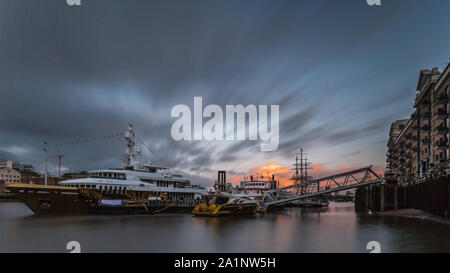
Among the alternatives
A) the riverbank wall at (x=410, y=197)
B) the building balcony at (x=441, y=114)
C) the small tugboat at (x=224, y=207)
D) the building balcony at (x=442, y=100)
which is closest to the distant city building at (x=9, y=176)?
the small tugboat at (x=224, y=207)

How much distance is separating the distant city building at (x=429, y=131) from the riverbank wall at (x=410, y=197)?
2.40 m

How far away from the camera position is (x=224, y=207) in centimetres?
4247

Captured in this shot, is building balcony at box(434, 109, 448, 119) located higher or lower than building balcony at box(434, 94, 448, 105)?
lower

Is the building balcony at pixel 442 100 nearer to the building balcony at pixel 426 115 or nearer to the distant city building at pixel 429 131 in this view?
the distant city building at pixel 429 131

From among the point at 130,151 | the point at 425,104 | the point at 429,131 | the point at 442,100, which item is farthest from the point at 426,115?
the point at 130,151

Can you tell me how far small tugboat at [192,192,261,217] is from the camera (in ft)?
137

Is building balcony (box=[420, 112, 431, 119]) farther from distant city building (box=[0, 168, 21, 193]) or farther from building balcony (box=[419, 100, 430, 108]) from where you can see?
distant city building (box=[0, 168, 21, 193])

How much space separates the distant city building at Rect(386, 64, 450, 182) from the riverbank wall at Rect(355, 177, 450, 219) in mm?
2398

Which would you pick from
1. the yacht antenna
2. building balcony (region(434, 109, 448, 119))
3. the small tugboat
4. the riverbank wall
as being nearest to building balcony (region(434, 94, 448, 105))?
building balcony (region(434, 109, 448, 119))

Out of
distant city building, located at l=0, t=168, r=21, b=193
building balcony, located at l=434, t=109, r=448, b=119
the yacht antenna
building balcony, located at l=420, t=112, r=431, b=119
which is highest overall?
building balcony, located at l=420, t=112, r=431, b=119

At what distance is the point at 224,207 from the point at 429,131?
118ft

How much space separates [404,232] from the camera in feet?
84.1

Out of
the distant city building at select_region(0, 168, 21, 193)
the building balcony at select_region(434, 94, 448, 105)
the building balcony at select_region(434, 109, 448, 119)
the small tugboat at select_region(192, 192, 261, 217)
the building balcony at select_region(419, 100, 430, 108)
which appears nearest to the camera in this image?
the building balcony at select_region(434, 94, 448, 105)
